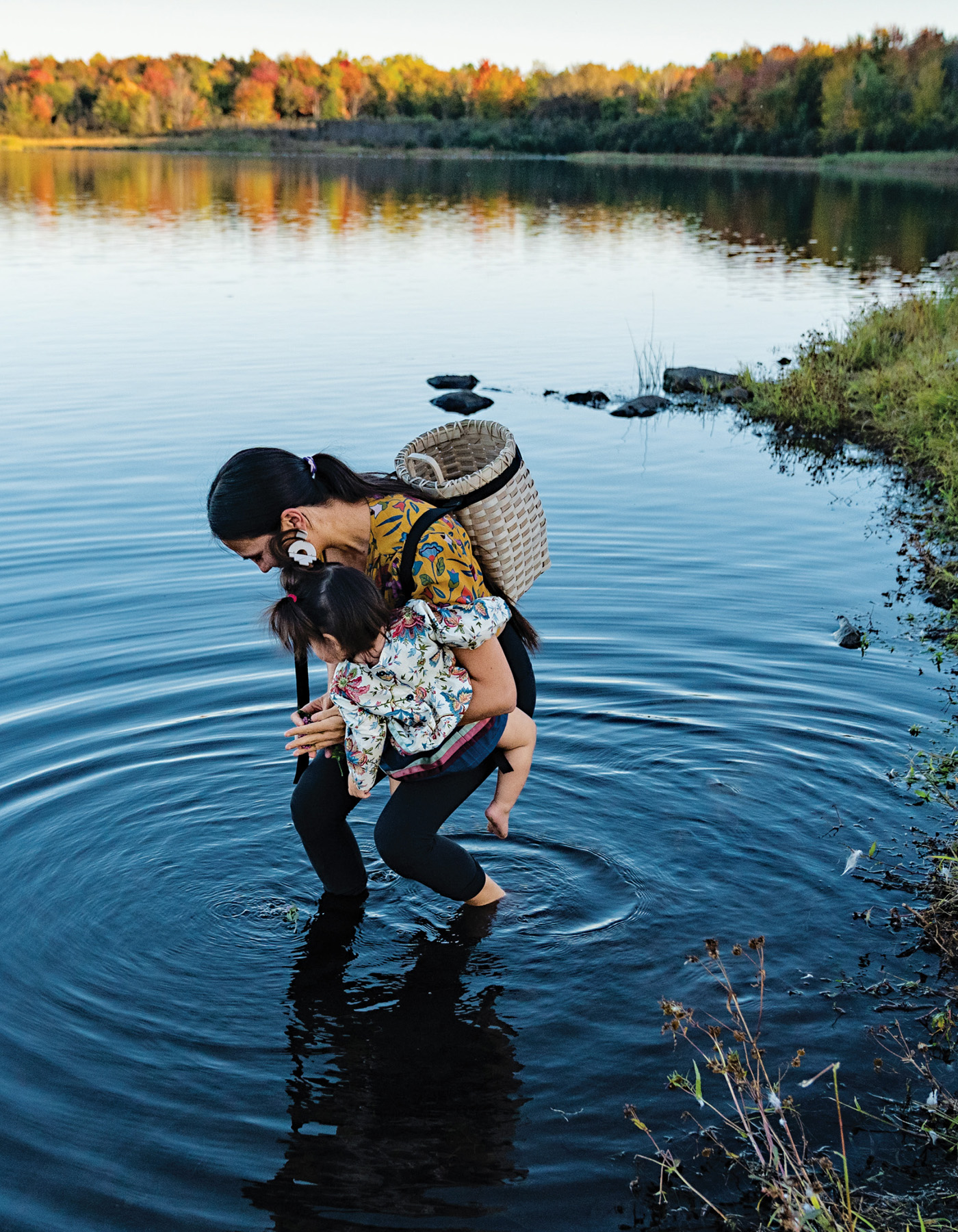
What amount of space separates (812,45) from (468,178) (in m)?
47.1

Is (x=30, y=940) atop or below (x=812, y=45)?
below

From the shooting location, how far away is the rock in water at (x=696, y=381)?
1716 centimetres

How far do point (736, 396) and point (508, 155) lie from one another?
92.5 meters

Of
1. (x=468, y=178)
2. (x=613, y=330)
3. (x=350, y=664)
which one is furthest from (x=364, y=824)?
(x=468, y=178)

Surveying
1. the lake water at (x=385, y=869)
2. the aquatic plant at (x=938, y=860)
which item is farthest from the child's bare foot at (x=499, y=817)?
the aquatic plant at (x=938, y=860)

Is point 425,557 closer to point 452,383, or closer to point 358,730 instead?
point 358,730

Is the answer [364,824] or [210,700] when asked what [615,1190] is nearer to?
[364,824]

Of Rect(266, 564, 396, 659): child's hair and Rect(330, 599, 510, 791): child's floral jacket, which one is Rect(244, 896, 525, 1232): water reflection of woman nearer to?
Rect(330, 599, 510, 791): child's floral jacket

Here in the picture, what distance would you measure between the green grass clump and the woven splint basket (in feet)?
23.3

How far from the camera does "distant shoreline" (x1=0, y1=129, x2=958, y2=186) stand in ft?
239

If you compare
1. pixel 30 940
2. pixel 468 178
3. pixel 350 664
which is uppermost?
pixel 468 178

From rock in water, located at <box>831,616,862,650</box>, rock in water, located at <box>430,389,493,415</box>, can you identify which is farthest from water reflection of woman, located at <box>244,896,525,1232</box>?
rock in water, located at <box>430,389,493,415</box>

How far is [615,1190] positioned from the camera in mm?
3480

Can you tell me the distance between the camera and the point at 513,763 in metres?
4.47
